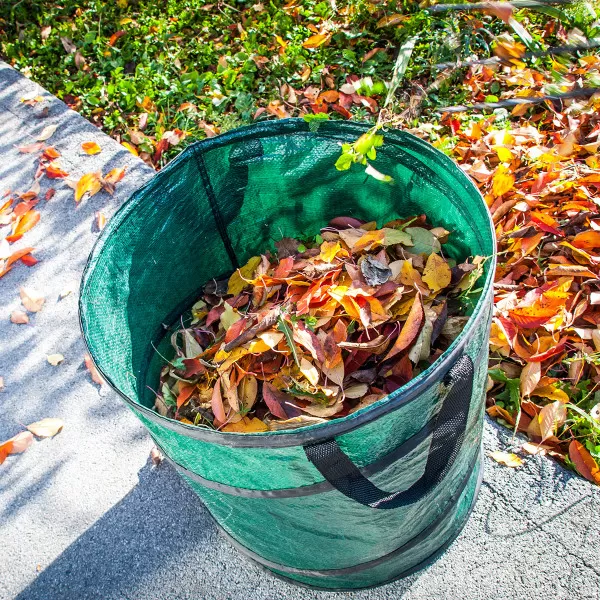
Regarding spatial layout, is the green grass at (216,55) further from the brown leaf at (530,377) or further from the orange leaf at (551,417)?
the orange leaf at (551,417)

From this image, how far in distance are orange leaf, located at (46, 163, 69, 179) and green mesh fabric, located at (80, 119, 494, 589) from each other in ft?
4.53

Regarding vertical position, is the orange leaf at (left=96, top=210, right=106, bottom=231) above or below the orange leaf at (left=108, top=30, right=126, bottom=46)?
below

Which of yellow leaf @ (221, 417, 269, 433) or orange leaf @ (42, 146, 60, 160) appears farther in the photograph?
orange leaf @ (42, 146, 60, 160)

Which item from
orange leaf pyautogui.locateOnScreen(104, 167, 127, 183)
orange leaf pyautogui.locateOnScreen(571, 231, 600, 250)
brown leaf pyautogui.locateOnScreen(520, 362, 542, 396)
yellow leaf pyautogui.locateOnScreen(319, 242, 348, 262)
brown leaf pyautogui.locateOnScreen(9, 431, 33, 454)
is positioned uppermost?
yellow leaf pyautogui.locateOnScreen(319, 242, 348, 262)

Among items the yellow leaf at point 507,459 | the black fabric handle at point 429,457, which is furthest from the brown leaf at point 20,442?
the yellow leaf at point 507,459

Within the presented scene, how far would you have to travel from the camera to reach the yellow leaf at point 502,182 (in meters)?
2.29

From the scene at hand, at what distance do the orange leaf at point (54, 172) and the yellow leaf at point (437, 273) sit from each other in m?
2.13

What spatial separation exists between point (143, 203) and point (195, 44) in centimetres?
225

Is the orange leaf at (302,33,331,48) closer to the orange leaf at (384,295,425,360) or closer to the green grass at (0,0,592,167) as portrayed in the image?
the green grass at (0,0,592,167)

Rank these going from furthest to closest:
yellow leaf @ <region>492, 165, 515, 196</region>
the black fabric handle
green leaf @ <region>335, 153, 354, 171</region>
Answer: yellow leaf @ <region>492, 165, 515, 196</region> → green leaf @ <region>335, 153, 354, 171</region> → the black fabric handle

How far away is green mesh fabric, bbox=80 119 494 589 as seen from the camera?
1092mm

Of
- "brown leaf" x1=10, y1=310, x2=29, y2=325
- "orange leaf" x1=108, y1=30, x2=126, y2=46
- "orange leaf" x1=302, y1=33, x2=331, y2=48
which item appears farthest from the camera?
"orange leaf" x1=108, y1=30, x2=126, y2=46

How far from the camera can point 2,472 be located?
2.13 meters

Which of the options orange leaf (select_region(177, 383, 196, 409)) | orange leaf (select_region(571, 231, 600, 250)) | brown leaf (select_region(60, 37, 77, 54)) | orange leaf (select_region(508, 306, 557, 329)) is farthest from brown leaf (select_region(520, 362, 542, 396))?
brown leaf (select_region(60, 37, 77, 54))
